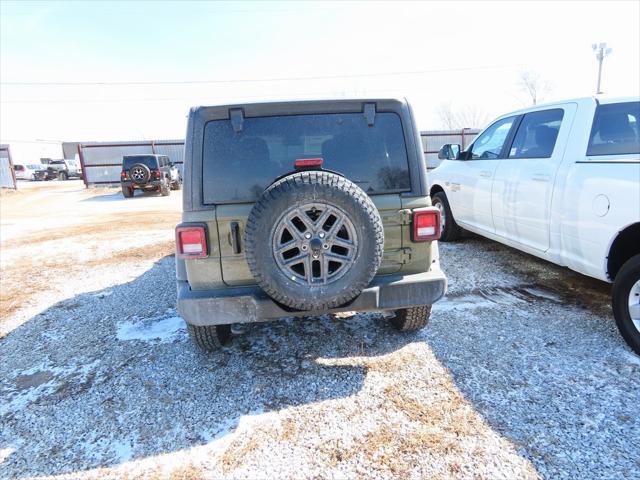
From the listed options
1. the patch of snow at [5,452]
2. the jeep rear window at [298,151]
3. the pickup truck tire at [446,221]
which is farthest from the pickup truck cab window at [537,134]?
the patch of snow at [5,452]

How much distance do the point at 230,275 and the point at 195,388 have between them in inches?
33.7

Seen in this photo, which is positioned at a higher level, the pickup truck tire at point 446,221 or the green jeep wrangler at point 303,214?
the green jeep wrangler at point 303,214

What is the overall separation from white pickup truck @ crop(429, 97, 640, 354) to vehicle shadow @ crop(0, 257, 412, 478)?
1722 mm

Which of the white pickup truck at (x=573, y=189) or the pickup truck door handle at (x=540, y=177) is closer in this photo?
the white pickup truck at (x=573, y=189)

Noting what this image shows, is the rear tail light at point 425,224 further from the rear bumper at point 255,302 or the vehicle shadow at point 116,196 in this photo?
the vehicle shadow at point 116,196

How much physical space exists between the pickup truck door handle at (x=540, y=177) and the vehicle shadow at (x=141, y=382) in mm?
2070

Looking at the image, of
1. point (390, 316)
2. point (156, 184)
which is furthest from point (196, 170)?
point (156, 184)

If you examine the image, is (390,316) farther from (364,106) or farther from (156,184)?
(156,184)

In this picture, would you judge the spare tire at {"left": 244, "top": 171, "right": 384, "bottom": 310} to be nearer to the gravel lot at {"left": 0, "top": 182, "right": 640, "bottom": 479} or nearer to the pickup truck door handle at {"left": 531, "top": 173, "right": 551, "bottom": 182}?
the gravel lot at {"left": 0, "top": 182, "right": 640, "bottom": 479}

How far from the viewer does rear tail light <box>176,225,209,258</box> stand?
2.52 m

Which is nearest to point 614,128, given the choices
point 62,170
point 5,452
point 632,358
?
point 632,358

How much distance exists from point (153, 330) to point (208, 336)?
40.0 inches

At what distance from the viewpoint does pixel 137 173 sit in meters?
16.1

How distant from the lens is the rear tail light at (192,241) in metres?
2.52
